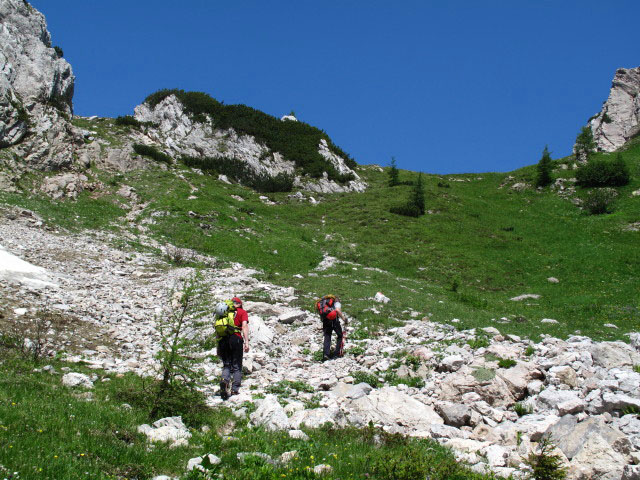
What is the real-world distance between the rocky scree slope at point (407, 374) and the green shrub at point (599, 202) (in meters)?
41.3

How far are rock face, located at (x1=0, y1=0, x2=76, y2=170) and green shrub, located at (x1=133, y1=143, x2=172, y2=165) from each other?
30.1ft

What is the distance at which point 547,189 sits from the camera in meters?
61.5

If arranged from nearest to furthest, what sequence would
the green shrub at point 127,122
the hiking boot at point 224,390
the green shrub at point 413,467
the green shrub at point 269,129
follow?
the green shrub at point 413,467 < the hiking boot at point 224,390 < the green shrub at point 127,122 < the green shrub at point 269,129

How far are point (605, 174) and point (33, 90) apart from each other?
72646mm

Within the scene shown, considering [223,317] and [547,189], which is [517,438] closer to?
[223,317]

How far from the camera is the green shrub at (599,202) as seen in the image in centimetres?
4762

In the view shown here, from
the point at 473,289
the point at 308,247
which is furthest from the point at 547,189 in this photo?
the point at 308,247

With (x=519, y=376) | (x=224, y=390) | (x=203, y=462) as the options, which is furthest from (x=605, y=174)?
(x=203, y=462)

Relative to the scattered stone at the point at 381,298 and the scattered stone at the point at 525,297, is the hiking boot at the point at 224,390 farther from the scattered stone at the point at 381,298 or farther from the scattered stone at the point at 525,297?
Answer: the scattered stone at the point at 525,297

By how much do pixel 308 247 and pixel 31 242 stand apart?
21310mm

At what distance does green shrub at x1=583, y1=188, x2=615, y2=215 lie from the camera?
1875 inches

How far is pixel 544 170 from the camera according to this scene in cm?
6309

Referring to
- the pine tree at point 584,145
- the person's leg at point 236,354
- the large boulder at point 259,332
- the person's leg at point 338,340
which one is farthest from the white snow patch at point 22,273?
the pine tree at point 584,145

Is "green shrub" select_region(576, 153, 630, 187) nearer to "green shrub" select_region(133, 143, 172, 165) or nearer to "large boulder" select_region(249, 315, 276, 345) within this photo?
"large boulder" select_region(249, 315, 276, 345)
